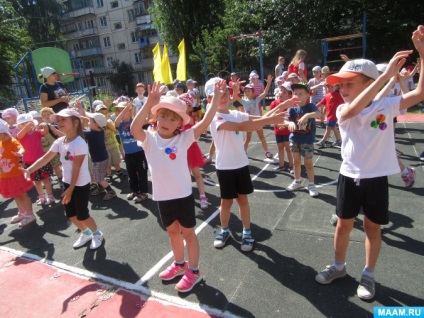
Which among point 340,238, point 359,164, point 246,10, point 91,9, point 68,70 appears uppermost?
point 91,9

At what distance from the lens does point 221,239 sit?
3.91m

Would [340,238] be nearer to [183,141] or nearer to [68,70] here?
[183,141]

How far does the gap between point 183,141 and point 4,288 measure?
2859 millimetres

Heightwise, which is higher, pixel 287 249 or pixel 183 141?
pixel 183 141

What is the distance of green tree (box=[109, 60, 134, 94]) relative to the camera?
4347cm

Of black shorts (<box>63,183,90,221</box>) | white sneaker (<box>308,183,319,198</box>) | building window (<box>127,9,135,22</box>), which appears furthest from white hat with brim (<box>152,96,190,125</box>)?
building window (<box>127,9,135,22</box>)

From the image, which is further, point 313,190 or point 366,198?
point 313,190

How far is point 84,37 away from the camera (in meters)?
48.3

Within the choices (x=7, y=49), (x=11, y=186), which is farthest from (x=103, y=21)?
(x=11, y=186)

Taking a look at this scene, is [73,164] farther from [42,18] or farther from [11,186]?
[42,18]

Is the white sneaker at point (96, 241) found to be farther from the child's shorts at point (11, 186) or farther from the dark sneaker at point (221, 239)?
the child's shorts at point (11, 186)

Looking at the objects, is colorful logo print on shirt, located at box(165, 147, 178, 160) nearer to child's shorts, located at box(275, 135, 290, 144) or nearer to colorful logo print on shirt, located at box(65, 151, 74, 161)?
colorful logo print on shirt, located at box(65, 151, 74, 161)

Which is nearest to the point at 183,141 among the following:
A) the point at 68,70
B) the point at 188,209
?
the point at 188,209

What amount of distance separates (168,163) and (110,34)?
5083 cm
